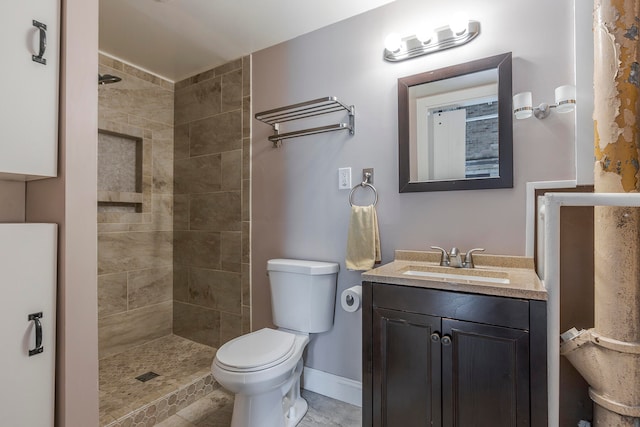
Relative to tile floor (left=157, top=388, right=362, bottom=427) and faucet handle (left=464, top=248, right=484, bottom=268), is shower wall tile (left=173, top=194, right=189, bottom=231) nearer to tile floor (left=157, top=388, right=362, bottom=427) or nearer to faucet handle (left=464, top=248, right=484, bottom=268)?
tile floor (left=157, top=388, right=362, bottom=427)

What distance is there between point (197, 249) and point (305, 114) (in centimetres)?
139

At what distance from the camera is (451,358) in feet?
3.90

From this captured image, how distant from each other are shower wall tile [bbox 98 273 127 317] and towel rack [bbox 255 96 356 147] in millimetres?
1551

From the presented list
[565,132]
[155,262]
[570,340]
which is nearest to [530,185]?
[565,132]

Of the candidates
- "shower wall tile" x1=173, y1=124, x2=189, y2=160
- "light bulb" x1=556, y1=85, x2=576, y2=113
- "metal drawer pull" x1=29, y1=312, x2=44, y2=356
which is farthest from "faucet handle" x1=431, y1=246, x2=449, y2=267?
"shower wall tile" x1=173, y1=124, x2=189, y2=160

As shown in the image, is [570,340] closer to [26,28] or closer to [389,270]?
[389,270]

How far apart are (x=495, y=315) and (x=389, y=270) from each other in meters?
0.47

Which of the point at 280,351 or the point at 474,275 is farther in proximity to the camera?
the point at 280,351

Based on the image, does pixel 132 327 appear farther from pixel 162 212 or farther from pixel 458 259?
pixel 458 259

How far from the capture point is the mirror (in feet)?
4.90

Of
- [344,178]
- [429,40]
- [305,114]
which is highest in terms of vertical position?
[429,40]

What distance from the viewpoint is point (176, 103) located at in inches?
109

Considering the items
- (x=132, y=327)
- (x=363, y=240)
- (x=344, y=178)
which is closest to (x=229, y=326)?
(x=132, y=327)

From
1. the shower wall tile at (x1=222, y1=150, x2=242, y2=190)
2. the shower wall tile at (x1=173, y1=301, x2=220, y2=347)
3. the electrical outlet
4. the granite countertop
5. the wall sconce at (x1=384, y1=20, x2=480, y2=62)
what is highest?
the wall sconce at (x1=384, y1=20, x2=480, y2=62)
